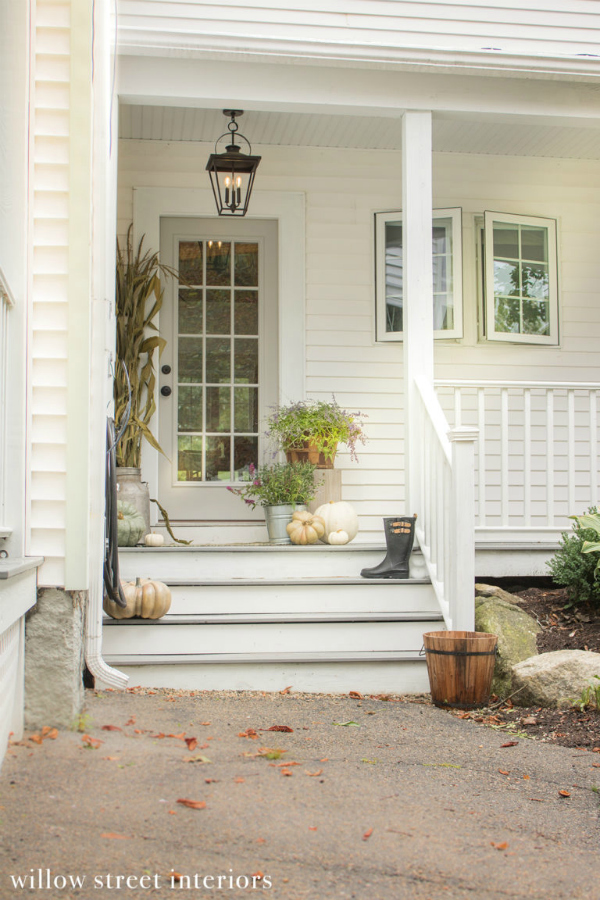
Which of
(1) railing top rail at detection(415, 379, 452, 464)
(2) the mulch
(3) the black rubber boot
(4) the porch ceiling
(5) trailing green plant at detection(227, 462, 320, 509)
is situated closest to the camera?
(2) the mulch

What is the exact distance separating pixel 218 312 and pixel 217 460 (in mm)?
1054

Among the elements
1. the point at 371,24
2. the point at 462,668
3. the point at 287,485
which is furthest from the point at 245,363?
the point at 462,668

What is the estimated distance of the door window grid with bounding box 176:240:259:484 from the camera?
6.05m

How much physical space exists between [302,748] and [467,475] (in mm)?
1698

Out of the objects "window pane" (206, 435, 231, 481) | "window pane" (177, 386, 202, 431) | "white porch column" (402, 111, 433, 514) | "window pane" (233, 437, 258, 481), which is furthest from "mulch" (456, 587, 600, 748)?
"window pane" (177, 386, 202, 431)

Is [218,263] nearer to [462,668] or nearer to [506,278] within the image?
[506,278]

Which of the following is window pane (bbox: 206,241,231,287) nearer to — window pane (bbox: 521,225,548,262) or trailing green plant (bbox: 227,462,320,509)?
→ trailing green plant (bbox: 227,462,320,509)

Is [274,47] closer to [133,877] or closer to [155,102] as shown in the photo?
[155,102]

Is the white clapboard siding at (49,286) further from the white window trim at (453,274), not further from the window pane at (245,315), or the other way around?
the white window trim at (453,274)

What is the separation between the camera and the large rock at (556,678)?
3.69 meters

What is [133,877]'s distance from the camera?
1.82m

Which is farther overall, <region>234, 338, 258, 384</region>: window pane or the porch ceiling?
<region>234, 338, 258, 384</region>: window pane

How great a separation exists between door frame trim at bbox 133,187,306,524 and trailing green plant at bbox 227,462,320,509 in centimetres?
80

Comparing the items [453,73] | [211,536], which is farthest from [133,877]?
[453,73]
